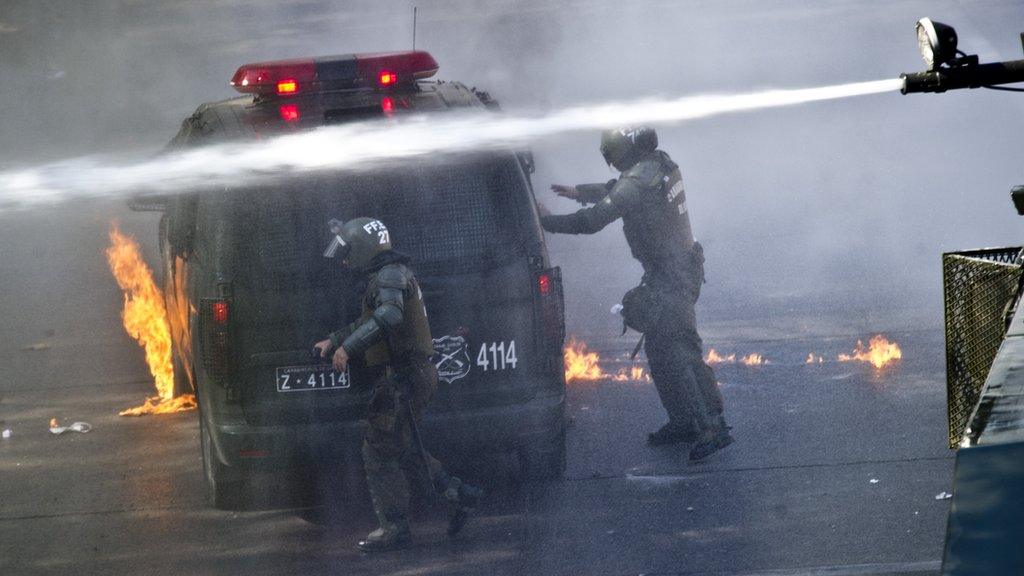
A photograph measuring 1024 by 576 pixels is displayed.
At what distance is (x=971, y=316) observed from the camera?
461cm

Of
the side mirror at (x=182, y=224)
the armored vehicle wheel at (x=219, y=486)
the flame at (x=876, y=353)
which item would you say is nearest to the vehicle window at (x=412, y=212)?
the side mirror at (x=182, y=224)

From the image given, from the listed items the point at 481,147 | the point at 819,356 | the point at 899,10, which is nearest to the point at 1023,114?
the point at 899,10

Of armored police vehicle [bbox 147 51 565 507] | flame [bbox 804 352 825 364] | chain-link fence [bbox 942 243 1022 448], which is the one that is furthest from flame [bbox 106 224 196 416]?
chain-link fence [bbox 942 243 1022 448]

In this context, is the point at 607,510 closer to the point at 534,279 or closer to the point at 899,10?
the point at 534,279

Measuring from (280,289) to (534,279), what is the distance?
122cm

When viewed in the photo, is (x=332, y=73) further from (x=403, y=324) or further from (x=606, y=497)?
(x=606, y=497)

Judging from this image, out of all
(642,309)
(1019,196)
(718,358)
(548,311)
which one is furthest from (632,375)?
(1019,196)

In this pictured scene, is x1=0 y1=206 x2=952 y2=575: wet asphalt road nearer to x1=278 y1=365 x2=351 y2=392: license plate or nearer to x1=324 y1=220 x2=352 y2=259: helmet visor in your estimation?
x1=278 y1=365 x2=351 y2=392: license plate

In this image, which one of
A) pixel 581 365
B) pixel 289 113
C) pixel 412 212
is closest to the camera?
pixel 412 212

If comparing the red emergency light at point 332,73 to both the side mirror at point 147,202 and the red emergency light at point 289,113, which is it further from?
the side mirror at point 147,202

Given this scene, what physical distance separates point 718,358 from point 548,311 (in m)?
3.31

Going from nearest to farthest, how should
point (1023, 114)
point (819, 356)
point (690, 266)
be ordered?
1. point (690, 266)
2. point (819, 356)
3. point (1023, 114)

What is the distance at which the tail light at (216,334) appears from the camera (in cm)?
642

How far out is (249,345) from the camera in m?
6.45
